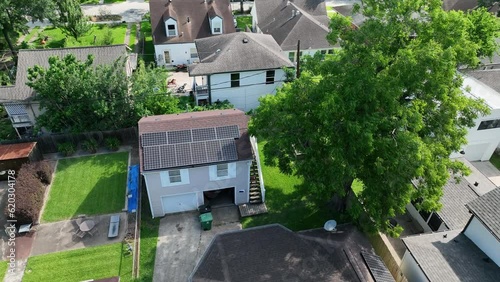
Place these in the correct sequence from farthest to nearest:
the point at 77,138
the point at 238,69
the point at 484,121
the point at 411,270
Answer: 1. the point at 238,69
2. the point at 77,138
3. the point at 484,121
4. the point at 411,270

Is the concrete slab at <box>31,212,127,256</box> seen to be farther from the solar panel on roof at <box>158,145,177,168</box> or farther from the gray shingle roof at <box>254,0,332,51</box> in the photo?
the gray shingle roof at <box>254,0,332,51</box>

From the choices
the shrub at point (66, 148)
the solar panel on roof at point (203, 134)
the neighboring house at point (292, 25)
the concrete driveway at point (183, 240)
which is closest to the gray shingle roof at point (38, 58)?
the shrub at point (66, 148)

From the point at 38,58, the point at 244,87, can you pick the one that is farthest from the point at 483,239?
the point at 38,58

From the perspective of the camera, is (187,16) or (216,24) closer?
(216,24)

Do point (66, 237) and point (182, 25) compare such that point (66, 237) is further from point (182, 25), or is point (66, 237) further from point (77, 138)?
point (182, 25)

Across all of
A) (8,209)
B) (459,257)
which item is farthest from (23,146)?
(459,257)

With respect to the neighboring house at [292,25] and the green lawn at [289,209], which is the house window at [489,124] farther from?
the neighboring house at [292,25]

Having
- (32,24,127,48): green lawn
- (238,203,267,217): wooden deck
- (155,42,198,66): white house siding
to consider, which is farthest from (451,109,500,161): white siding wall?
(32,24,127,48): green lawn
